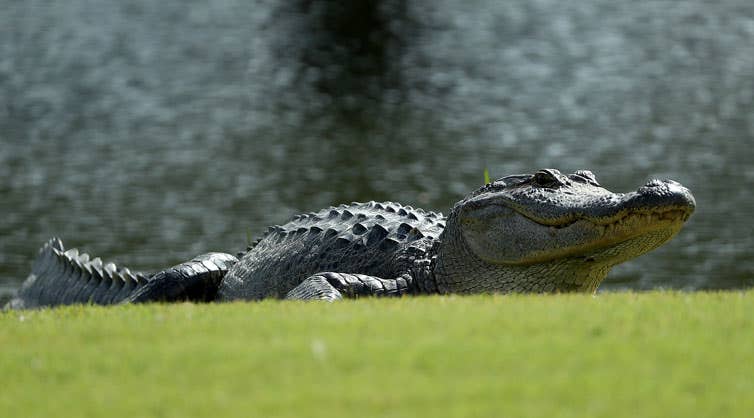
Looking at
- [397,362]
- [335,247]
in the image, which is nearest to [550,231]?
[335,247]

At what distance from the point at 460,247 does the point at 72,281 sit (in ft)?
13.9

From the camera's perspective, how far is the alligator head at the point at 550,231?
20.1ft

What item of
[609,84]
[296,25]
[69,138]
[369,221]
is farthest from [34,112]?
[369,221]

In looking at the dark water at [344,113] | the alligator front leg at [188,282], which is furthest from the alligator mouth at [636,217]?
the dark water at [344,113]

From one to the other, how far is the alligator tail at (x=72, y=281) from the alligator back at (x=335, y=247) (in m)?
1.06

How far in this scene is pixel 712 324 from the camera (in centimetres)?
440

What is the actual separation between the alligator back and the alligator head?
362 millimetres

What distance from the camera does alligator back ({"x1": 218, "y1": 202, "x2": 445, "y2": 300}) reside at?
7.46m

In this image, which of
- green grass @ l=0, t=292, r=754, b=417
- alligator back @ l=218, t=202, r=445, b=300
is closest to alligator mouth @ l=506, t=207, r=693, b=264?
alligator back @ l=218, t=202, r=445, b=300

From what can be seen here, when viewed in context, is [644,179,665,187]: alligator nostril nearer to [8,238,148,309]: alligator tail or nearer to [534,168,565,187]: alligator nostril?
[534,168,565,187]: alligator nostril

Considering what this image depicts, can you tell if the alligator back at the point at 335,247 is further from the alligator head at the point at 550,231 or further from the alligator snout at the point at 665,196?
the alligator snout at the point at 665,196

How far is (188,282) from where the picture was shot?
854 cm

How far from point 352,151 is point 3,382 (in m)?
14.2

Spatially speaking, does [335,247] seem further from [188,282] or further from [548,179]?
[548,179]
